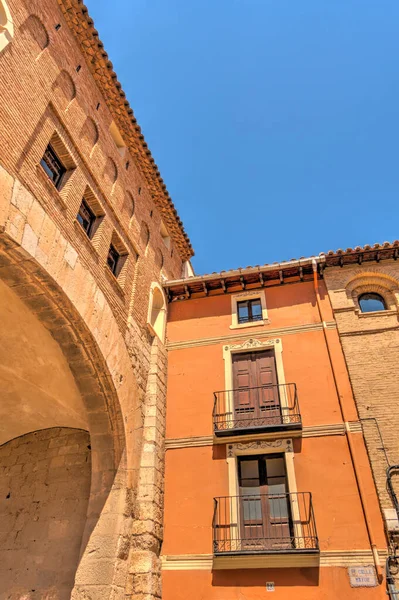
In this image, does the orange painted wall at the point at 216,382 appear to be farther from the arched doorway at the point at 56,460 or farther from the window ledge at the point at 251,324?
the arched doorway at the point at 56,460

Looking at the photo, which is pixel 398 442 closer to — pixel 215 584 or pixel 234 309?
pixel 215 584

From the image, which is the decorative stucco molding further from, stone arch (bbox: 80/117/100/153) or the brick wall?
stone arch (bbox: 80/117/100/153)

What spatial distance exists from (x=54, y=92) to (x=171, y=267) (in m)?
6.37

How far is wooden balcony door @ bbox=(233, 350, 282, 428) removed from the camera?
9.49 metres

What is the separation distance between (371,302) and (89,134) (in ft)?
26.0

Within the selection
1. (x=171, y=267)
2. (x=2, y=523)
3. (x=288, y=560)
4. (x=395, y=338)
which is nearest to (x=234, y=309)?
(x=171, y=267)

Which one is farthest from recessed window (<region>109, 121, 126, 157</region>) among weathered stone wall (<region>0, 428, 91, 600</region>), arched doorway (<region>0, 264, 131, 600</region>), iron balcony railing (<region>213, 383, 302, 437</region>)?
weathered stone wall (<region>0, 428, 91, 600</region>)

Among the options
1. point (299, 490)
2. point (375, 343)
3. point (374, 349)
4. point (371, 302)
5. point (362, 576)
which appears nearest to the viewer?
point (362, 576)

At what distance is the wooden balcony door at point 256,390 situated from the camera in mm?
9492

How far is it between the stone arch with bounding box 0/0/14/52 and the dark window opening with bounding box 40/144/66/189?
1712mm

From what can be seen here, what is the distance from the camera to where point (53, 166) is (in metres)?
7.88

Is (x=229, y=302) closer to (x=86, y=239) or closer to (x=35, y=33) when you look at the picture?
(x=86, y=239)

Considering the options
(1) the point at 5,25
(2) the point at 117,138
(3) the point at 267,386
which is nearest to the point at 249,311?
(3) the point at 267,386

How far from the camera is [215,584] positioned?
7.88m
